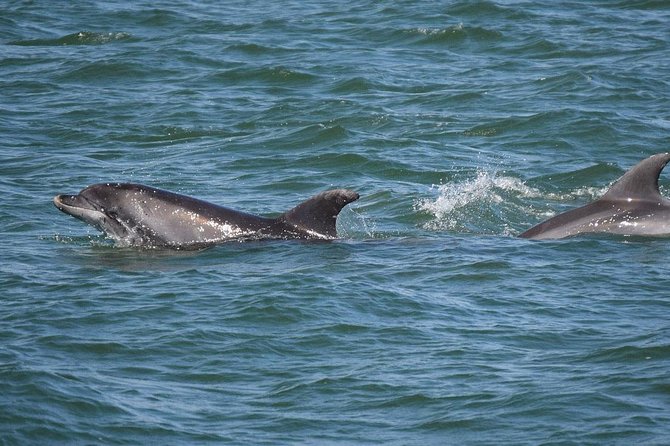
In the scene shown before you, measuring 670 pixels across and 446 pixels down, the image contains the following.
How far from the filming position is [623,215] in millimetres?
15945

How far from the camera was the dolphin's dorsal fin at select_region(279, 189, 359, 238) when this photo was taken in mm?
15141

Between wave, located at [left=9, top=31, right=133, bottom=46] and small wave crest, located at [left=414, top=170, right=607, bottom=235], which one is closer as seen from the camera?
small wave crest, located at [left=414, top=170, right=607, bottom=235]

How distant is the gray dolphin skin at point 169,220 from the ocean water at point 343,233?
248 millimetres

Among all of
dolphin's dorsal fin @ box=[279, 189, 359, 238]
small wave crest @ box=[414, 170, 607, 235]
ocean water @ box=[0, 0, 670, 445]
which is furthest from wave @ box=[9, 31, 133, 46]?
dolphin's dorsal fin @ box=[279, 189, 359, 238]

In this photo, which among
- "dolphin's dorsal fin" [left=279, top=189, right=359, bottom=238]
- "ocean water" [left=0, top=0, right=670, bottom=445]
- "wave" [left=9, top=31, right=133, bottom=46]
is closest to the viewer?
"ocean water" [left=0, top=0, right=670, bottom=445]

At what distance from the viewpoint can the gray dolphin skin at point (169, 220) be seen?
15.5m

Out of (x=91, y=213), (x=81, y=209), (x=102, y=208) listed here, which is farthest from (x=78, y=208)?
(x=102, y=208)

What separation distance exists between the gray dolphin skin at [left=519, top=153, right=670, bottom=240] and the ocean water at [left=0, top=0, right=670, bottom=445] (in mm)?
310

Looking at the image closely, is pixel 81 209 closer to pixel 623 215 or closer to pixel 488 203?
pixel 488 203

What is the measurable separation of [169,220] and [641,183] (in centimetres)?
581

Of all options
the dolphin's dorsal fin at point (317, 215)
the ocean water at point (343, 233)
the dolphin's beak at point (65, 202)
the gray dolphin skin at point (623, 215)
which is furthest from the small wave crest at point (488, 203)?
the dolphin's beak at point (65, 202)

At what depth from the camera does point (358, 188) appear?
64.1 feet

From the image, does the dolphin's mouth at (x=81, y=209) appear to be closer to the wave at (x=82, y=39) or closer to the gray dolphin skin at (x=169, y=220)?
the gray dolphin skin at (x=169, y=220)

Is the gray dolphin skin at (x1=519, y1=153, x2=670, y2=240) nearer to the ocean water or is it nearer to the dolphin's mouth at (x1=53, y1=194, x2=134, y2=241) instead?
the ocean water
